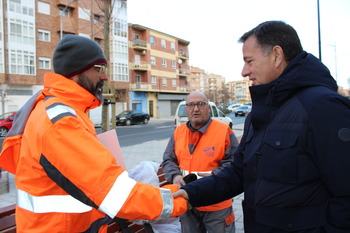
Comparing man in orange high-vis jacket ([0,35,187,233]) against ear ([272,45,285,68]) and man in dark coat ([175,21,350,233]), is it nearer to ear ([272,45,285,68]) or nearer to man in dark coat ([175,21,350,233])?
man in dark coat ([175,21,350,233])

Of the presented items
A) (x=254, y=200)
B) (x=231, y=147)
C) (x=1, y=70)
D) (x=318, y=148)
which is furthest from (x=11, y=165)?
(x=1, y=70)

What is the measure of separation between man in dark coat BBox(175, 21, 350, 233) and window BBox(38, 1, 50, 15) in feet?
108

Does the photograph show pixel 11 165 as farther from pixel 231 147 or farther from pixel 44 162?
pixel 231 147

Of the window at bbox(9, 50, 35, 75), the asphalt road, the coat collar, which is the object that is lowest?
the asphalt road

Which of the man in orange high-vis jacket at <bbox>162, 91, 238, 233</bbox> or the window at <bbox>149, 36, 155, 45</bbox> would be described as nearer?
the man in orange high-vis jacket at <bbox>162, 91, 238, 233</bbox>

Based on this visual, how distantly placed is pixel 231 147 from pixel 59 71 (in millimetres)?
1982

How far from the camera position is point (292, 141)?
1.41 metres

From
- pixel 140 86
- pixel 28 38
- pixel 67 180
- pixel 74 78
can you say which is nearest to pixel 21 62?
pixel 28 38

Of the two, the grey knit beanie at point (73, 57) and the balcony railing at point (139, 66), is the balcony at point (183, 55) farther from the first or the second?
the grey knit beanie at point (73, 57)

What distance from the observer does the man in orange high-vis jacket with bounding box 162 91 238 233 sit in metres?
2.79

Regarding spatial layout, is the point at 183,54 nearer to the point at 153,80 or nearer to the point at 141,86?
the point at 153,80

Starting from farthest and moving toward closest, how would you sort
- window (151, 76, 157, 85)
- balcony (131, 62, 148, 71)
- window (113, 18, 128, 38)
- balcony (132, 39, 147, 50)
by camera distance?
window (151, 76, 157, 85) → balcony (131, 62, 148, 71) → balcony (132, 39, 147, 50) → window (113, 18, 128, 38)

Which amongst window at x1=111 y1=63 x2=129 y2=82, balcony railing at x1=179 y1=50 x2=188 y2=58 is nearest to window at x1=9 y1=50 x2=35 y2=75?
window at x1=111 y1=63 x2=129 y2=82

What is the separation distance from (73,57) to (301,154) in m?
1.48
